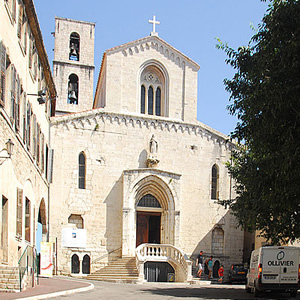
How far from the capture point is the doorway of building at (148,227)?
108 feet

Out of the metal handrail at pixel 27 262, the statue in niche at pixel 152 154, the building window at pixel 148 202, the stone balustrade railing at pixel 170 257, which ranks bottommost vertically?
the stone balustrade railing at pixel 170 257

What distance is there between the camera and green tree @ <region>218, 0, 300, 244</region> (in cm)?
1447

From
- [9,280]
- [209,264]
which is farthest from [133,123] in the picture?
[9,280]

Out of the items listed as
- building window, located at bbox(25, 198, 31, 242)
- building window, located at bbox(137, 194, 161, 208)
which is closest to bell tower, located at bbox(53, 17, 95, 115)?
building window, located at bbox(137, 194, 161, 208)

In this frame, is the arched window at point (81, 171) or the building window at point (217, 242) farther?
the building window at point (217, 242)

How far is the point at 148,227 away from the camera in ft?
109

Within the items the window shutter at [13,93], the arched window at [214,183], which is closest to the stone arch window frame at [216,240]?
the arched window at [214,183]

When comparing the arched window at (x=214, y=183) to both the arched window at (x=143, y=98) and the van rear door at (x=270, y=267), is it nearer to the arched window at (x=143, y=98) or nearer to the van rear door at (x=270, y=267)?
the arched window at (x=143, y=98)

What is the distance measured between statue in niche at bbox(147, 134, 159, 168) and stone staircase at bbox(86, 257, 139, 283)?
554cm

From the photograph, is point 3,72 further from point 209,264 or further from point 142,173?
point 209,264

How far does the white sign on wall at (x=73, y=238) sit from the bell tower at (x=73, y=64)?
12.0m

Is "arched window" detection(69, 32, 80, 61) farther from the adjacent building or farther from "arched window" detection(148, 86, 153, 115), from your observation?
the adjacent building

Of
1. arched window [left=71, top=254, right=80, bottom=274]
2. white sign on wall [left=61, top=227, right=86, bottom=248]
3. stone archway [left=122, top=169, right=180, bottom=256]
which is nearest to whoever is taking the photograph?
white sign on wall [left=61, top=227, right=86, bottom=248]

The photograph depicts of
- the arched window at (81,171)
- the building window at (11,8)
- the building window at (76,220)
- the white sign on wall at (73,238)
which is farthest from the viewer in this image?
the arched window at (81,171)
